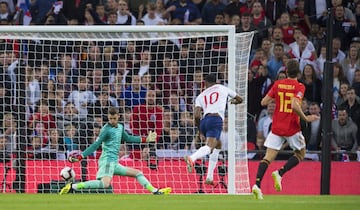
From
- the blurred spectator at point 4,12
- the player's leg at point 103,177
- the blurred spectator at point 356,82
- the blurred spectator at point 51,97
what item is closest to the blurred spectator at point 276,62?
the blurred spectator at point 356,82

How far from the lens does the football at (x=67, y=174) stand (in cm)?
1896

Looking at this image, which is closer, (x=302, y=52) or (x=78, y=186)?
(x=78, y=186)

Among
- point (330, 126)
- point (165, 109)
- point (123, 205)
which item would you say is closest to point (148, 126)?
point (165, 109)

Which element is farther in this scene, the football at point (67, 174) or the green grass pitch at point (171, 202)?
the football at point (67, 174)

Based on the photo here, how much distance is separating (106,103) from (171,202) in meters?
5.44

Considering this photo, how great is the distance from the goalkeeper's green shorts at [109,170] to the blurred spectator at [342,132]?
4.21 metres

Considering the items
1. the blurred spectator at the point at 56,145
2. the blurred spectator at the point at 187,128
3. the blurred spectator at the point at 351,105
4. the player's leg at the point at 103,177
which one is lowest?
the player's leg at the point at 103,177

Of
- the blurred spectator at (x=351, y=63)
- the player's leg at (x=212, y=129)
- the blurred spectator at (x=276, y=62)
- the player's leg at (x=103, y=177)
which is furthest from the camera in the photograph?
the blurred spectator at (x=276, y=62)

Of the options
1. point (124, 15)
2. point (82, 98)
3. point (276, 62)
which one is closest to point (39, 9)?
point (124, 15)

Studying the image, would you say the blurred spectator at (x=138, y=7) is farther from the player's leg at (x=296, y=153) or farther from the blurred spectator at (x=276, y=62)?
the player's leg at (x=296, y=153)

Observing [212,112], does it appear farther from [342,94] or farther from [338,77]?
[338,77]

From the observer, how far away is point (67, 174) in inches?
747

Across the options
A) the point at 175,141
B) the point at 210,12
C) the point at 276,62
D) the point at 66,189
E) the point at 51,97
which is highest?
the point at 210,12

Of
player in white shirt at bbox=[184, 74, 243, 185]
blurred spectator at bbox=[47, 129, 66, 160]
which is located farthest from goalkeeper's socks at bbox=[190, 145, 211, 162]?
blurred spectator at bbox=[47, 129, 66, 160]
